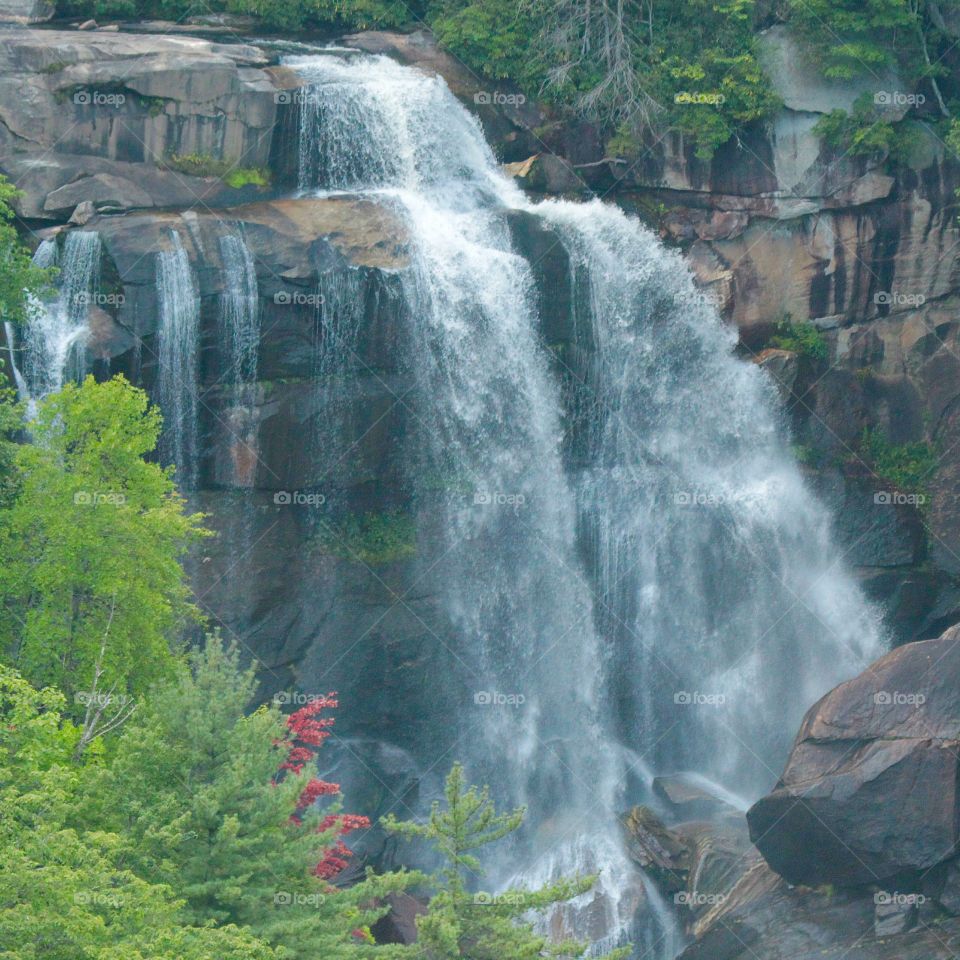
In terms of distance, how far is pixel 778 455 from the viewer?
29.1 meters

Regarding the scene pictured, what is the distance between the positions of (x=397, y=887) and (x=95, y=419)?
7764 millimetres

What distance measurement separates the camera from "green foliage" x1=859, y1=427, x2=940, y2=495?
1166 inches

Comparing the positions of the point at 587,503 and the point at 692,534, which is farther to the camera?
the point at 692,534
